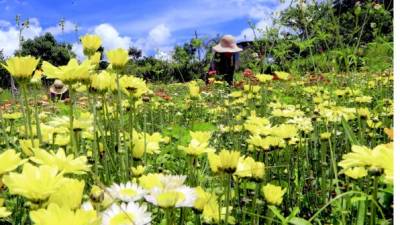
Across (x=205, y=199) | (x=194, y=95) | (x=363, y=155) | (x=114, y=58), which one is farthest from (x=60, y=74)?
(x=194, y=95)

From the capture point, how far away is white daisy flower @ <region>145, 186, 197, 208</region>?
589mm

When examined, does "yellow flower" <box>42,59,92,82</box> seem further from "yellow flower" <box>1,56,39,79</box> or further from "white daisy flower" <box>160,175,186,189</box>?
"white daisy flower" <box>160,175,186,189</box>

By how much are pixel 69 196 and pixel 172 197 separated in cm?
15

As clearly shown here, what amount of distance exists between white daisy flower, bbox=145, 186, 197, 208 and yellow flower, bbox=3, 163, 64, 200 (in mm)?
155

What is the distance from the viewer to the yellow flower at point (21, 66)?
2.68 ft

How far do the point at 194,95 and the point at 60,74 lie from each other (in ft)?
3.14

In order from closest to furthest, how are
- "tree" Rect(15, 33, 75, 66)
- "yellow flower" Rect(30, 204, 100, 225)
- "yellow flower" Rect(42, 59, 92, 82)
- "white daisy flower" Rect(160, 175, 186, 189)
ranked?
"yellow flower" Rect(30, 204, 100, 225) < "white daisy flower" Rect(160, 175, 186, 189) < "yellow flower" Rect(42, 59, 92, 82) < "tree" Rect(15, 33, 75, 66)

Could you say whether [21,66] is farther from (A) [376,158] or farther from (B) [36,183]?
(A) [376,158]

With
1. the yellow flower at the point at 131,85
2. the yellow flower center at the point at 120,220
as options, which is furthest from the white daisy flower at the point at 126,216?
the yellow flower at the point at 131,85

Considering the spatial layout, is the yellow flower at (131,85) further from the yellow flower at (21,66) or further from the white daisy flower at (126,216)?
the white daisy flower at (126,216)

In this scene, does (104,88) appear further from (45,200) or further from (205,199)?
(45,200)

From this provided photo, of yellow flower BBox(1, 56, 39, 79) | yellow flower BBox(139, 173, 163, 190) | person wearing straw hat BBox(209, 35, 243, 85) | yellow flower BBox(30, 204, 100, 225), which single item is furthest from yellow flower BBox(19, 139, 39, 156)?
person wearing straw hat BBox(209, 35, 243, 85)

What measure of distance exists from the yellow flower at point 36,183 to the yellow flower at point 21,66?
1.29 ft

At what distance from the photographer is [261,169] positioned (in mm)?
799
